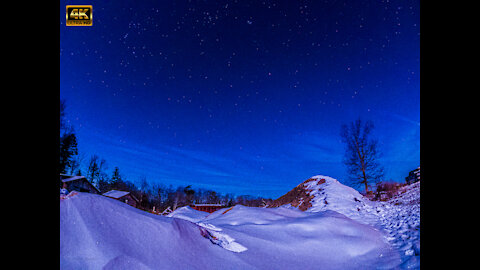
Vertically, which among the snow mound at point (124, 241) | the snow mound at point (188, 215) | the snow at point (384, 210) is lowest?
the snow mound at point (188, 215)

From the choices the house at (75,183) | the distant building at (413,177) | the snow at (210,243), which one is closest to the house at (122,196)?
the house at (75,183)

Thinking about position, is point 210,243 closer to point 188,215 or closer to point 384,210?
point 384,210

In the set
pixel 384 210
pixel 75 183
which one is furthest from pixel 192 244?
pixel 75 183

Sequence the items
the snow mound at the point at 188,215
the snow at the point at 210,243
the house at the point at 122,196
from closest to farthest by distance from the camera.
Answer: the snow at the point at 210,243 < the snow mound at the point at 188,215 < the house at the point at 122,196

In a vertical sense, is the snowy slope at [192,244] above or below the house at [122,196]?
above

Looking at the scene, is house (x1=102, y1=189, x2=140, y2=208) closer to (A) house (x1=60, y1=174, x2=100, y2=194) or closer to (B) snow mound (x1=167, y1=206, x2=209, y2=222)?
(A) house (x1=60, y1=174, x2=100, y2=194)

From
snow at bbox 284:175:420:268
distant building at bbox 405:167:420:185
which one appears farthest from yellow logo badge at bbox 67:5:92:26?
distant building at bbox 405:167:420:185

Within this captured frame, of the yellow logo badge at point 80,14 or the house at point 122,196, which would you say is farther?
the house at point 122,196

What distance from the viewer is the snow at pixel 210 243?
6.52 ft

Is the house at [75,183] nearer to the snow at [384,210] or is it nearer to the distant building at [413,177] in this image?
the snow at [384,210]

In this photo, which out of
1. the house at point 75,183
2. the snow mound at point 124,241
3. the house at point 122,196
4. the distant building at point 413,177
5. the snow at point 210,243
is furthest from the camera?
the house at point 122,196
